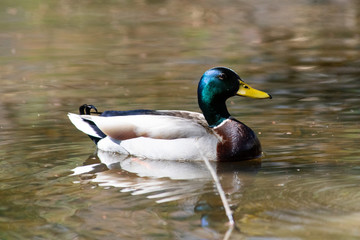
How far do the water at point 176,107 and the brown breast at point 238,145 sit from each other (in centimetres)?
11

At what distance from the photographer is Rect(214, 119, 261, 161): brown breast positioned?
9039 mm

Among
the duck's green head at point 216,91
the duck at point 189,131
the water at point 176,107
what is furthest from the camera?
the duck's green head at point 216,91

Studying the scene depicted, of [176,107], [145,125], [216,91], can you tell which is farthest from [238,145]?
[176,107]

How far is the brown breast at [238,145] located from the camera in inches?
356

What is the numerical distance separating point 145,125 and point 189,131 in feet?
1.73

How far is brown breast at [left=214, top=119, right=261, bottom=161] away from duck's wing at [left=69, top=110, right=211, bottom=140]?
0.22 metres

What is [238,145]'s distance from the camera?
907cm

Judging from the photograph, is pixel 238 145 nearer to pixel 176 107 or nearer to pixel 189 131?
pixel 189 131

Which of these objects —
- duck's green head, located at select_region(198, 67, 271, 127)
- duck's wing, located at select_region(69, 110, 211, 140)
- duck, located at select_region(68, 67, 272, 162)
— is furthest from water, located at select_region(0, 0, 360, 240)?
duck's green head, located at select_region(198, 67, 271, 127)

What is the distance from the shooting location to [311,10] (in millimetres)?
24422

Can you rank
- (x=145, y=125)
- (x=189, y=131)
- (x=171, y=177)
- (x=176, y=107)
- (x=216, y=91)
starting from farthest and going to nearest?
(x=176, y=107) < (x=216, y=91) < (x=145, y=125) < (x=189, y=131) < (x=171, y=177)

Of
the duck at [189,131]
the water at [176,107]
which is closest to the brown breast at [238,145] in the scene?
the duck at [189,131]

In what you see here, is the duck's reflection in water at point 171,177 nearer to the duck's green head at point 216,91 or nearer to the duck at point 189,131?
the duck at point 189,131

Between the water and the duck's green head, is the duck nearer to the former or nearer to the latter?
the duck's green head
